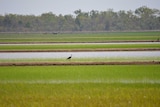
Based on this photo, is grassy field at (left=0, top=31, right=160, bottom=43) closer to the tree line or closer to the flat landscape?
the flat landscape

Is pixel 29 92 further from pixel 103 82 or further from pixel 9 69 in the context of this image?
pixel 9 69

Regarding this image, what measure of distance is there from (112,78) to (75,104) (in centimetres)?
486

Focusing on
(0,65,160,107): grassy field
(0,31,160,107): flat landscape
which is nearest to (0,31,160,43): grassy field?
(0,31,160,107): flat landscape

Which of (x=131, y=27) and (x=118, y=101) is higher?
(x=118, y=101)

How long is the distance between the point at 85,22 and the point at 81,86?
99672 millimetres

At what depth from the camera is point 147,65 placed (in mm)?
18422

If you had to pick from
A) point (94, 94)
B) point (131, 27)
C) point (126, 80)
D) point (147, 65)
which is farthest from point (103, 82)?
point (131, 27)

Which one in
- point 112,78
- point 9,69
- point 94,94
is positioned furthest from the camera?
point 9,69

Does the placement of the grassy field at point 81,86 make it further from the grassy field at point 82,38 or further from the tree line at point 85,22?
the tree line at point 85,22

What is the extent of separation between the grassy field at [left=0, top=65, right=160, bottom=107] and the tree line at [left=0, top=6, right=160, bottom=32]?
9364 centimetres

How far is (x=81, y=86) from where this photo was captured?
12.5 metres

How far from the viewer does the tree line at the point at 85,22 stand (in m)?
110

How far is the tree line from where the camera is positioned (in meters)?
110

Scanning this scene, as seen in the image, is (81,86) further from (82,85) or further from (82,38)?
(82,38)
